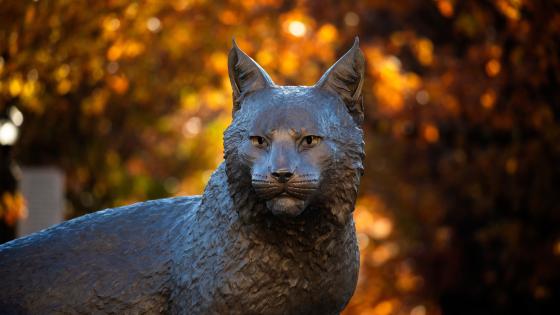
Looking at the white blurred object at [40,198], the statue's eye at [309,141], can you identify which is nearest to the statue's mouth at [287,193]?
the statue's eye at [309,141]

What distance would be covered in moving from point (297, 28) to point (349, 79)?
8487 millimetres

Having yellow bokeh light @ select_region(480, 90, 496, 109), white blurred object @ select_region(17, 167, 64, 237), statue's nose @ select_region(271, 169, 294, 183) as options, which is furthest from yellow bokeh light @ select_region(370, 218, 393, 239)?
statue's nose @ select_region(271, 169, 294, 183)

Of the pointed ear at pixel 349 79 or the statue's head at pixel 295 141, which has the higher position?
the pointed ear at pixel 349 79

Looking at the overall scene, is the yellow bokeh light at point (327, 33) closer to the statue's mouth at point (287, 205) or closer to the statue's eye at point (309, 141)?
the statue's eye at point (309, 141)

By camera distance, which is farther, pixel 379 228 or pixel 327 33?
pixel 379 228

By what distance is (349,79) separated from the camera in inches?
173

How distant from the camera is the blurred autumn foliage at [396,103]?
10.9 metres

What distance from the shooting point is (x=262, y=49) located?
45.3 ft

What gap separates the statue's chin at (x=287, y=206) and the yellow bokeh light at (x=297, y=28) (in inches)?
348

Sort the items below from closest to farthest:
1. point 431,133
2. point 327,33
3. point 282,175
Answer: point 282,175 → point 431,133 → point 327,33

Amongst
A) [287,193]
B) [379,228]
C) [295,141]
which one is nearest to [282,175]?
[287,193]

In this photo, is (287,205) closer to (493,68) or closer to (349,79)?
(349,79)

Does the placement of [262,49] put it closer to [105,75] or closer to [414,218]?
[105,75]

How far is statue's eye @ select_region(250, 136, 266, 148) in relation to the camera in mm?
4203
